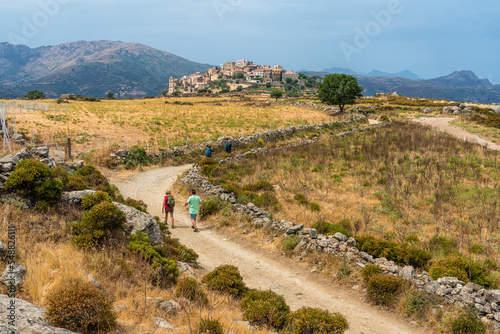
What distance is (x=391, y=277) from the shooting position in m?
8.88

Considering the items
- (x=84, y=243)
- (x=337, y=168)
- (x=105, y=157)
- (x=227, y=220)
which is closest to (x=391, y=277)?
(x=227, y=220)

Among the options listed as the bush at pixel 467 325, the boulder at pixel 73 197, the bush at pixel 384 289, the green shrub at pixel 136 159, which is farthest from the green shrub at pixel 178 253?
the green shrub at pixel 136 159

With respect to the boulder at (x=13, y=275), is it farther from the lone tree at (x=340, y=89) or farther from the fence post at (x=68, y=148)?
the lone tree at (x=340, y=89)

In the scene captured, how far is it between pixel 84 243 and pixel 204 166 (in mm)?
14352

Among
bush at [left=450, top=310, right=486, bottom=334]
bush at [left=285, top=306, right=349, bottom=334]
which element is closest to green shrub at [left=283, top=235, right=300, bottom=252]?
bush at [left=285, top=306, right=349, bottom=334]

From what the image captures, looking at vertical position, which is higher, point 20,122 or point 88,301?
point 20,122

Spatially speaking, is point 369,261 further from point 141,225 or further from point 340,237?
point 141,225

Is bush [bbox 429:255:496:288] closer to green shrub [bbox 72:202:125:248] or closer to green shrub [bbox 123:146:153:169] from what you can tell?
green shrub [bbox 72:202:125:248]

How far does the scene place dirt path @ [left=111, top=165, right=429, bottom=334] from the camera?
316 inches

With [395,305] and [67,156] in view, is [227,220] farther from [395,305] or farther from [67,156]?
[67,156]

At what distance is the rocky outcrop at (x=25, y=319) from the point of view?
424 centimetres

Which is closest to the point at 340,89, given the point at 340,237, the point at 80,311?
the point at 340,237

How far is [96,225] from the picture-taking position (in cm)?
886

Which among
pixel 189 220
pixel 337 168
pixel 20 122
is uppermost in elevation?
pixel 20 122
